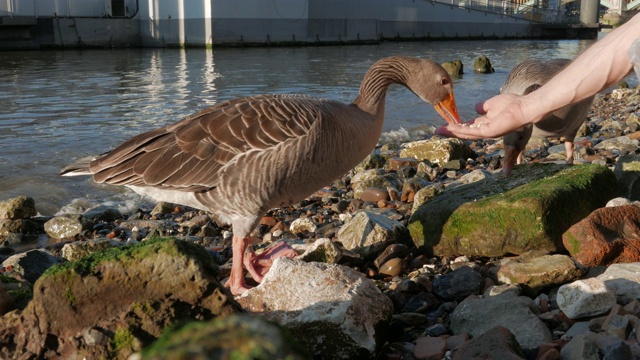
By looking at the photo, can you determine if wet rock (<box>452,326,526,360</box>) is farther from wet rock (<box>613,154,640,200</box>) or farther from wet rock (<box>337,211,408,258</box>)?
wet rock (<box>613,154,640,200</box>)

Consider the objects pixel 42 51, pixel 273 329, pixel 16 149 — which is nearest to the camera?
pixel 273 329

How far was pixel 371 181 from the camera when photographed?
334 inches

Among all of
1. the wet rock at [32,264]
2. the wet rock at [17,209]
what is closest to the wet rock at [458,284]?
the wet rock at [32,264]

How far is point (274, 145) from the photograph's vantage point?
5297mm

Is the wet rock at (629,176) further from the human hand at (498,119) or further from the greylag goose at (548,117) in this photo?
the human hand at (498,119)

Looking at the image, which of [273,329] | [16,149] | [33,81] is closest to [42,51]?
[33,81]

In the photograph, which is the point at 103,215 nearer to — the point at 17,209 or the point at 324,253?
the point at 17,209

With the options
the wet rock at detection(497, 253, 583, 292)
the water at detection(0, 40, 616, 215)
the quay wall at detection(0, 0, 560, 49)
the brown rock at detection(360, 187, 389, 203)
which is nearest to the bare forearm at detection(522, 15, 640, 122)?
the wet rock at detection(497, 253, 583, 292)

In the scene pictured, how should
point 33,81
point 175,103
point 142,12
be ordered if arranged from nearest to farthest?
point 175,103 < point 33,81 < point 142,12

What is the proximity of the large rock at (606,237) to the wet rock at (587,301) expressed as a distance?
29.2 inches

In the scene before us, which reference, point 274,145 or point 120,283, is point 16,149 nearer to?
point 274,145

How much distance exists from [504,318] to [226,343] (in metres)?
3.28

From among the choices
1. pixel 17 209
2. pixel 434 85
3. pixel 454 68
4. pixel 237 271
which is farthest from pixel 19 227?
pixel 454 68

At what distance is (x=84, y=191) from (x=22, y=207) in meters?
1.28
